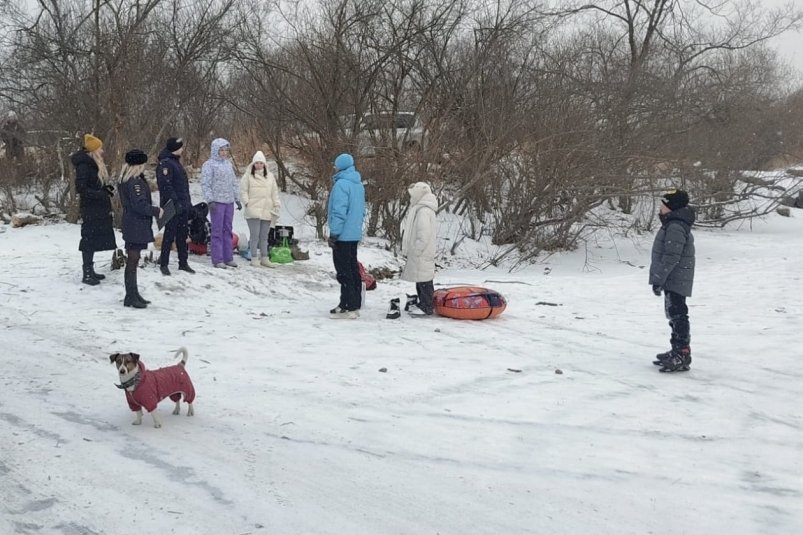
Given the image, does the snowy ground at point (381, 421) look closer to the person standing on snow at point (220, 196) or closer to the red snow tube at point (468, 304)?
the red snow tube at point (468, 304)

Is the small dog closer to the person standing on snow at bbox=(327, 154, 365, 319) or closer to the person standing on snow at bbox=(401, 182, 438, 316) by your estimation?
the person standing on snow at bbox=(327, 154, 365, 319)

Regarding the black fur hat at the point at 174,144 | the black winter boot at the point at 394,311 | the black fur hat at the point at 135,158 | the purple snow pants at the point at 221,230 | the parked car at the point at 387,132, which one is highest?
the parked car at the point at 387,132

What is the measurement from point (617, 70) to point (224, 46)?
946 cm

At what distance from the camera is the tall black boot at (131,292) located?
7633 mm

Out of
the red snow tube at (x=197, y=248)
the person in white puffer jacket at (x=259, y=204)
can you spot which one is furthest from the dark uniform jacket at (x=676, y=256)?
the red snow tube at (x=197, y=248)

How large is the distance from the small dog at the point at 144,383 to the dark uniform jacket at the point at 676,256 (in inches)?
162

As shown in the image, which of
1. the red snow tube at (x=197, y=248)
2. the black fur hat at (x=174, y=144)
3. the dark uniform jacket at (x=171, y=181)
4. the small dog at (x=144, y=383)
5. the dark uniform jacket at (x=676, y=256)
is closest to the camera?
the small dog at (x=144, y=383)

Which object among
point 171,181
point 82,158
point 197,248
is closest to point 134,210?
point 82,158

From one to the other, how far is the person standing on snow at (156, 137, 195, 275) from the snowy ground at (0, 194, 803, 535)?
11.4 inches

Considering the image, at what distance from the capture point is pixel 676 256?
20.6 ft

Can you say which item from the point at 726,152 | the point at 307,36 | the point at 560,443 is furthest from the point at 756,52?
the point at 560,443

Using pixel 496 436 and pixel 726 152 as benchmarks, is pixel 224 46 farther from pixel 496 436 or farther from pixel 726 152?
pixel 496 436

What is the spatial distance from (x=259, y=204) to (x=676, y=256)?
5.91m

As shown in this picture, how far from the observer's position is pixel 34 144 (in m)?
16.3
